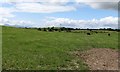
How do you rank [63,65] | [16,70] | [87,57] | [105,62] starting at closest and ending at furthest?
[16,70] < [63,65] < [105,62] < [87,57]

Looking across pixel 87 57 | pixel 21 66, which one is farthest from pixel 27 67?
pixel 87 57

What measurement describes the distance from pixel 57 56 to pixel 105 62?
6099mm

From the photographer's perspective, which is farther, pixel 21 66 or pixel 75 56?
pixel 75 56

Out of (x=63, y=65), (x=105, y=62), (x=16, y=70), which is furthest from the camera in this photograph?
(x=105, y=62)

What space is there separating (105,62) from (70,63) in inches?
192

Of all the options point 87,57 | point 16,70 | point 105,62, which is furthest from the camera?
point 87,57

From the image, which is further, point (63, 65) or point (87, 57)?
point (87, 57)

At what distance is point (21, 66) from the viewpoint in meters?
27.9

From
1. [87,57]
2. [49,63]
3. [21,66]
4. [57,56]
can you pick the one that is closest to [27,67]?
[21,66]

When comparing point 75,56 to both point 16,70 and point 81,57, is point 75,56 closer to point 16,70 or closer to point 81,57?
point 81,57

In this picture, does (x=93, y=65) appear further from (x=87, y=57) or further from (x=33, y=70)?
(x=33, y=70)

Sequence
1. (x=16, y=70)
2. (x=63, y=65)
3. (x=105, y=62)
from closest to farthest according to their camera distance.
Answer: (x=16, y=70) → (x=63, y=65) → (x=105, y=62)

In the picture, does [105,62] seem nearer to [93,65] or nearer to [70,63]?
[93,65]

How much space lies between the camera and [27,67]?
2753 centimetres
